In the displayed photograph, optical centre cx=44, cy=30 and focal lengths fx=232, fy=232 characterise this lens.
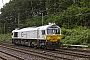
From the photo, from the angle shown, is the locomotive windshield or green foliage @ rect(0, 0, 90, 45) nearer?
the locomotive windshield

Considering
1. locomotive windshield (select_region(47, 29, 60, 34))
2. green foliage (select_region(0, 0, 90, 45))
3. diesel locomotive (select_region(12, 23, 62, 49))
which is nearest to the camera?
diesel locomotive (select_region(12, 23, 62, 49))

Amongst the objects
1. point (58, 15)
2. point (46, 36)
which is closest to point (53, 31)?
point (46, 36)

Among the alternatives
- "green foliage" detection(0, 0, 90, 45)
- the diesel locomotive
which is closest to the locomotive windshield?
the diesel locomotive

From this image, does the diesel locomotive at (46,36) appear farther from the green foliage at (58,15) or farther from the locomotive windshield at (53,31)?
the green foliage at (58,15)

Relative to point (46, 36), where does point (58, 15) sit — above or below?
above

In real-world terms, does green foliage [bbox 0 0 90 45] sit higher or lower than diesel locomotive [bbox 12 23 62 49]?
higher

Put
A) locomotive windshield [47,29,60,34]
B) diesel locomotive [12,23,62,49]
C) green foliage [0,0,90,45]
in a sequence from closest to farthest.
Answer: diesel locomotive [12,23,62,49] → locomotive windshield [47,29,60,34] → green foliage [0,0,90,45]

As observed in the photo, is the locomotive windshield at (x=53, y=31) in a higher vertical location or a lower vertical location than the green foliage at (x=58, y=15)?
lower

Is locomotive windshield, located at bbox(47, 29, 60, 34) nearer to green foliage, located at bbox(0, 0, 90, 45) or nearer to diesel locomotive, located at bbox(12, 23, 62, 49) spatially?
diesel locomotive, located at bbox(12, 23, 62, 49)

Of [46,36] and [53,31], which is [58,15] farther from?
[46,36]

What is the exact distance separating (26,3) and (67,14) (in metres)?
31.1

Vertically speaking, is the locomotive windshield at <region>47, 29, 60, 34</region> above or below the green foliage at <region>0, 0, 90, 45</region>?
below

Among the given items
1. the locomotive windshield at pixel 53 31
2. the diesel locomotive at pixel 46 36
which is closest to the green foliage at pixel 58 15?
the locomotive windshield at pixel 53 31

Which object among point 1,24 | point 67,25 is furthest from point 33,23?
point 1,24
